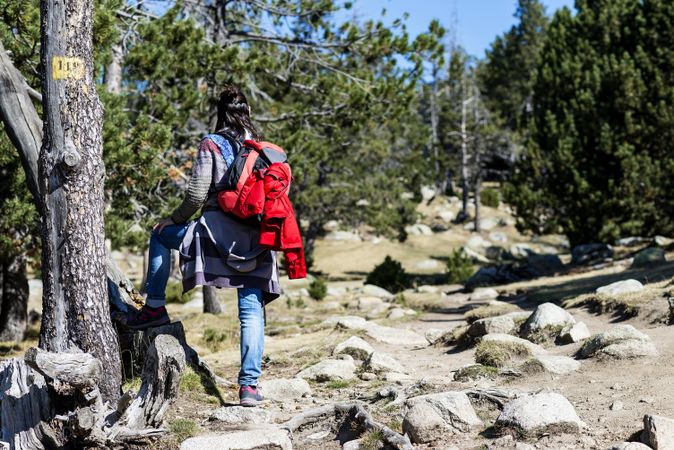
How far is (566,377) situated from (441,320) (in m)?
5.80

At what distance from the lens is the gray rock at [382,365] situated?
6.57 meters

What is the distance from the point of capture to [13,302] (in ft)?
35.9

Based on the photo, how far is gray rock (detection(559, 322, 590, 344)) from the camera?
6695 millimetres

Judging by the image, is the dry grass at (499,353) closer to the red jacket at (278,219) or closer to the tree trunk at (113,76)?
the red jacket at (278,219)

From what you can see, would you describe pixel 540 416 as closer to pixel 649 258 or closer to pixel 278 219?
pixel 278 219

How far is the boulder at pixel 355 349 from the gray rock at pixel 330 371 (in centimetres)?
45

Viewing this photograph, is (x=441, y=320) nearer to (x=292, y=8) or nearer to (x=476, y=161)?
(x=292, y=8)

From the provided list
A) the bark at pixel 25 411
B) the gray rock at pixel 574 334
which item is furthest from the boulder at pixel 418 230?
the bark at pixel 25 411

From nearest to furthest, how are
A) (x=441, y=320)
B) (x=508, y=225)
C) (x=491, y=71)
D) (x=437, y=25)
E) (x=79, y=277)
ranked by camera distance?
(x=79, y=277)
(x=441, y=320)
(x=437, y=25)
(x=508, y=225)
(x=491, y=71)

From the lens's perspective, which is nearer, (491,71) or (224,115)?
(224,115)

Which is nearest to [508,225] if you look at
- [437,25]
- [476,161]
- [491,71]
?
[476,161]

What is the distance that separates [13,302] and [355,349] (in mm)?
6200

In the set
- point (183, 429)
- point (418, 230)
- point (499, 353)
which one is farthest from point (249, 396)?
point (418, 230)

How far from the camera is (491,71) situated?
4859 centimetres
